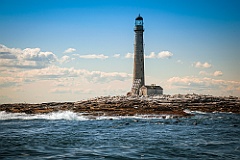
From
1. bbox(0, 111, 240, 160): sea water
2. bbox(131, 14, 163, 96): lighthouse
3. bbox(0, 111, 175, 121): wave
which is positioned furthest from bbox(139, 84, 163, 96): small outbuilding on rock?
bbox(0, 111, 240, 160): sea water

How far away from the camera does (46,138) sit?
20.6 m

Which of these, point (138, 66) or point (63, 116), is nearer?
point (63, 116)

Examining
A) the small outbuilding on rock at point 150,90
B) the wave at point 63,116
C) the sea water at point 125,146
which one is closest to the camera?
the sea water at point 125,146

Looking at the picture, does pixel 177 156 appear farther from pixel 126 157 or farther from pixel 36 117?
pixel 36 117

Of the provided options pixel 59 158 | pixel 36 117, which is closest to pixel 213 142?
pixel 59 158

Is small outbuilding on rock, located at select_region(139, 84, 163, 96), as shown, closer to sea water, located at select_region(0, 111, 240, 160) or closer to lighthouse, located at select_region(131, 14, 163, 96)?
lighthouse, located at select_region(131, 14, 163, 96)

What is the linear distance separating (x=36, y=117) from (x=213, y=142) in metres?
26.4

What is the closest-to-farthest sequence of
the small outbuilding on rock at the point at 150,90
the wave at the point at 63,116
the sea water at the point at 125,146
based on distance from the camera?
the sea water at the point at 125,146 → the wave at the point at 63,116 → the small outbuilding on rock at the point at 150,90

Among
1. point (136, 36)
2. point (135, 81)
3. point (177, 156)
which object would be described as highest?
point (136, 36)

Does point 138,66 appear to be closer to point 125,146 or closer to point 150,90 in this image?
point 150,90

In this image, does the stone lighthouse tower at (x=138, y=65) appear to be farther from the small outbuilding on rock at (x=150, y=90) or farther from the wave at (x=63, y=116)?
the wave at (x=63, y=116)

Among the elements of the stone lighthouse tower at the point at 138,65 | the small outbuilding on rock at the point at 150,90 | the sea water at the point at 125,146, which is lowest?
the sea water at the point at 125,146

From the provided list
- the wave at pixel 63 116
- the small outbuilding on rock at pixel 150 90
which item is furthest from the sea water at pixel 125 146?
the small outbuilding on rock at pixel 150 90

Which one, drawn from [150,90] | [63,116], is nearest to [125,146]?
[63,116]
